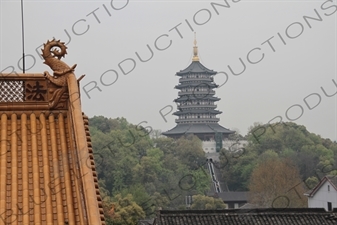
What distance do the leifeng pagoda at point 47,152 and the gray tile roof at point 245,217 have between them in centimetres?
711

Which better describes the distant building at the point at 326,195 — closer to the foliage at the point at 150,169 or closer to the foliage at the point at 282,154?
the foliage at the point at 150,169

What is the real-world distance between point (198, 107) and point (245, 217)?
55678mm

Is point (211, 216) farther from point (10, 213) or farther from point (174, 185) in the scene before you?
point (174, 185)

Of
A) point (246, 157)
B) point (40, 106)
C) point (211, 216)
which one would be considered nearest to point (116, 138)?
point (246, 157)

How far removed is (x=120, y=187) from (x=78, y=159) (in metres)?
42.8

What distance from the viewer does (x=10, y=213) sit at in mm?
5000

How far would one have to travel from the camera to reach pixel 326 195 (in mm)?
25594

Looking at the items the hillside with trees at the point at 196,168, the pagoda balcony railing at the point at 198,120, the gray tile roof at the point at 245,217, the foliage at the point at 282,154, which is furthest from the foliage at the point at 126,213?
the pagoda balcony railing at the point at 198,120

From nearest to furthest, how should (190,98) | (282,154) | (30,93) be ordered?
(30,93) < (282,154) < (190,98)

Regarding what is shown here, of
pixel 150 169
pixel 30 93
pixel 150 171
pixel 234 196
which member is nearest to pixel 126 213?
pixel 150 171

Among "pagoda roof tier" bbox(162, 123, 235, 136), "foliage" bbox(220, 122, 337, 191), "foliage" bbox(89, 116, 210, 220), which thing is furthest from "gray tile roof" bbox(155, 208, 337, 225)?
"pagoda roof tier" bbox(162, 123, 235, 136)

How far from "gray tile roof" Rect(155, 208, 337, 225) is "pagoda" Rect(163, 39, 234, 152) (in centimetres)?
5419

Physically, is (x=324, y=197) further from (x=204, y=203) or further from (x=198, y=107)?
(x=198, y=107)

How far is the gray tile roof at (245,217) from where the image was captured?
12734mm
